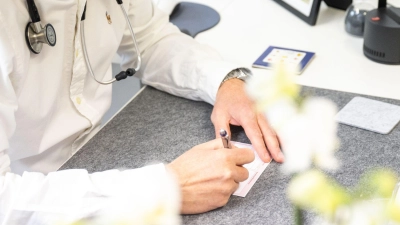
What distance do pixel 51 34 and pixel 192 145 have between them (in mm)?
294

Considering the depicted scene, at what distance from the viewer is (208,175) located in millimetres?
726

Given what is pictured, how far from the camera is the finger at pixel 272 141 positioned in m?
0.80

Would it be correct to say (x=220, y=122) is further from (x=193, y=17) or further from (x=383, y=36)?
(x=193, y=17)

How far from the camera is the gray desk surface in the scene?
71 cm

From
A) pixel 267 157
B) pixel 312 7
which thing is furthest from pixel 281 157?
pixel 312 7

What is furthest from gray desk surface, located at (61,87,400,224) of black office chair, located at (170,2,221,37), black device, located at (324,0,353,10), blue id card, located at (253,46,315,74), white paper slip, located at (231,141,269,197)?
black device, located at (324,0,353,10)

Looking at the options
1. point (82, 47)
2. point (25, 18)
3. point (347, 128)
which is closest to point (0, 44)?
point (25, 18)

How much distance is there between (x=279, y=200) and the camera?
71cm

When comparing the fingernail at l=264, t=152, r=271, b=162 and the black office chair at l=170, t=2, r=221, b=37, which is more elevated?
the fingernail at l=264, t=152, r=271, b=162

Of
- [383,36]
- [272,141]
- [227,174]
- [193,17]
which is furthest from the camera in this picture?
[193,17]

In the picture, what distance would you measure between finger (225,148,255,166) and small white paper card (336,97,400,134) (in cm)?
21

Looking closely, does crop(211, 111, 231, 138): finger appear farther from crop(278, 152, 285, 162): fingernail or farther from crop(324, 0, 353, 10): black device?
crop(324, 0, 353, 10): black device

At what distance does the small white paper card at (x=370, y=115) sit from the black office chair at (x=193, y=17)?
0.51 m

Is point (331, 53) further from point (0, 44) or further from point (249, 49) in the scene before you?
point (0, 44)
